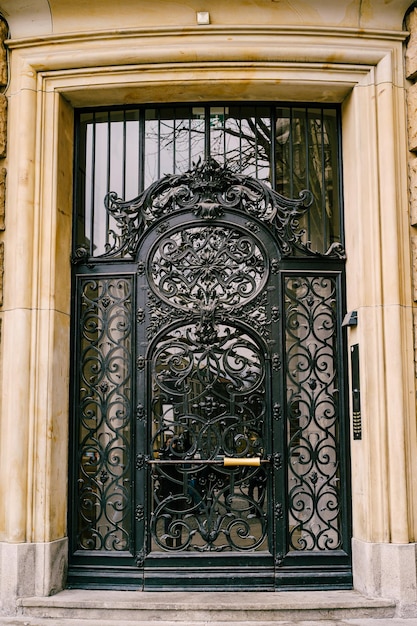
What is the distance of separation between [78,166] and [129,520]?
356 cm

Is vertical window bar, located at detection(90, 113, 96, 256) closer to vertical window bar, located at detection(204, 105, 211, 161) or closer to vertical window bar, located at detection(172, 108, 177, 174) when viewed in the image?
vertical window bar, located at detection(172, 108, 177, 174)

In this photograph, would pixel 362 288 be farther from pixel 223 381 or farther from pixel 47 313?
pixel 47 313

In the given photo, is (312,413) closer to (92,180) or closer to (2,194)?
(92,180)

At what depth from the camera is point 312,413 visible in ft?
24.4

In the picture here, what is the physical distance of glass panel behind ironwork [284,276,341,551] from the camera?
24.1 ft

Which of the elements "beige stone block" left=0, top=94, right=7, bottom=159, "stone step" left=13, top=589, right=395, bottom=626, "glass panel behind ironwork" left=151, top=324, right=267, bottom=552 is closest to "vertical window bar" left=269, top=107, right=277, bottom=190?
"glass panel behind ironwork" left=151, top=324, right=267, bottom=552

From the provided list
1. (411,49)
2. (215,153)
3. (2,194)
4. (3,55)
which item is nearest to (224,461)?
(215,153)

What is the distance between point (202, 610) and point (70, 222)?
152 inches

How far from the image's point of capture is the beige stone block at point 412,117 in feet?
23.7

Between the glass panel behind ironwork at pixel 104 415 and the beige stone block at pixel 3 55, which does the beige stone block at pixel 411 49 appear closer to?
the glass panel behind ironwork at pixel 104 415

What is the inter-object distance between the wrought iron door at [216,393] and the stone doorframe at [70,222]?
0.34 m

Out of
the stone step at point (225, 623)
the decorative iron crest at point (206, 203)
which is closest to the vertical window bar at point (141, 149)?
the decorative iron crest at point (206, 203)

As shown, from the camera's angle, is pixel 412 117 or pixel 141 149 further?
pixel 141 149

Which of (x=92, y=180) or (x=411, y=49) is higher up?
(x=411, y=49)
